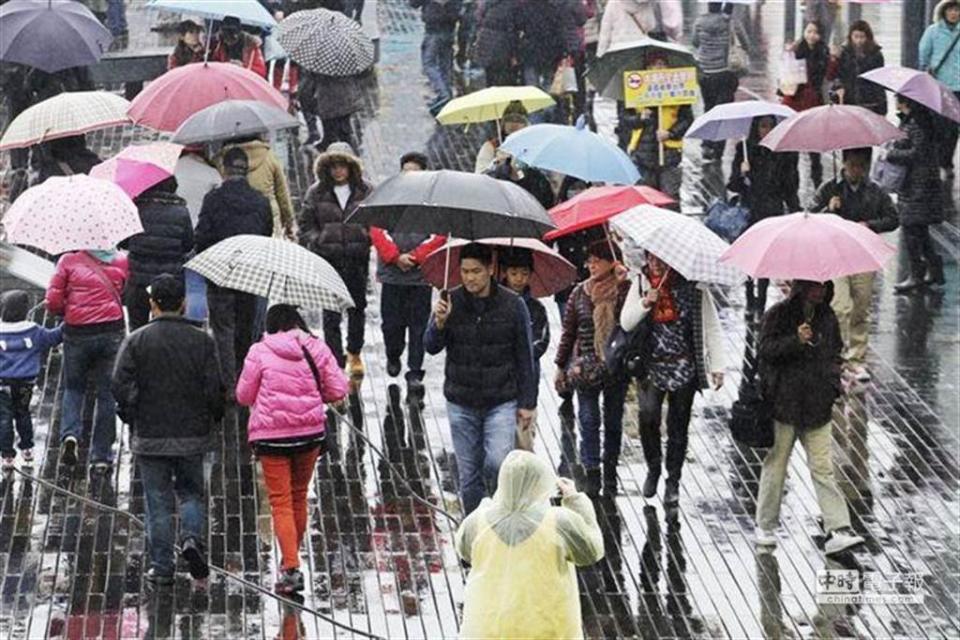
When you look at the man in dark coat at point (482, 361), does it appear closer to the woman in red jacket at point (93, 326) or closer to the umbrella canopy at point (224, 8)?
the woman in red jacket at point (93, 326)

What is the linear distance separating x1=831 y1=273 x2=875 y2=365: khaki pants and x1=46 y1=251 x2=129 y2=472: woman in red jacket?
196 inches

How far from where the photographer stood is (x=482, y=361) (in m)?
12.9

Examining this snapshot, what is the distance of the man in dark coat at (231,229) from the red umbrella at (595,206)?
1.93 metres

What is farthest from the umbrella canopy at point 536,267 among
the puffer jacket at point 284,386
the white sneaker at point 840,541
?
the white sneaker at point 840,541

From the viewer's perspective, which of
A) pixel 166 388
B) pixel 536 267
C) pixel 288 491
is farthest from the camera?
pixel 536 267

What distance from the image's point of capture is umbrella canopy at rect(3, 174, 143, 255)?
45.2ft

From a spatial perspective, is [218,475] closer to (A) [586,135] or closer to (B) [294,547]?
(B) [294,547]

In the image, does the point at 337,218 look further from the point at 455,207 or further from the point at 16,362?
the point at 455,207

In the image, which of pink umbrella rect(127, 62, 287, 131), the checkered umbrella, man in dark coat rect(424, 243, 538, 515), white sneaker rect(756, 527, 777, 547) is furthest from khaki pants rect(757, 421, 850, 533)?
pink umbrella rect(127, 62, 287, 131)

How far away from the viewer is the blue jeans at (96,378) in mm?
14500

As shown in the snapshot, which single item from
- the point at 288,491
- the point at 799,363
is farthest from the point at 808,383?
the point at 288,491

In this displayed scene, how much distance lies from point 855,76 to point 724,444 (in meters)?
7.45

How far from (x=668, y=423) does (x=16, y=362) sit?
379cm

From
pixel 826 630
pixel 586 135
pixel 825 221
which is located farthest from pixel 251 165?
pixel 826 630
